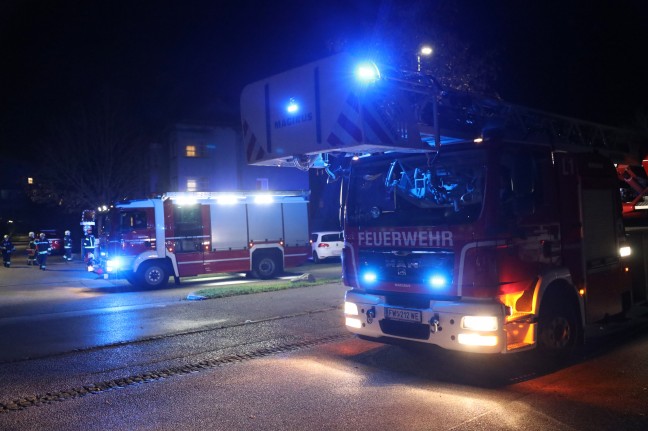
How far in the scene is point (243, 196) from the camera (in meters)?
17.3

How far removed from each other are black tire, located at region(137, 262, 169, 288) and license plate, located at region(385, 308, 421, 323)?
433 inches

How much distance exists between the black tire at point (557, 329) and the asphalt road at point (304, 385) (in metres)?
0.21

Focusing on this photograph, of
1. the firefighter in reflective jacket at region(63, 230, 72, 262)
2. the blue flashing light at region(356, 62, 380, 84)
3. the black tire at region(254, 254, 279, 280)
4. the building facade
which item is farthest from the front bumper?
the building facade

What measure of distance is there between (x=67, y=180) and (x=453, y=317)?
92.9 feet

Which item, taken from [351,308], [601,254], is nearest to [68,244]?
[351,308]

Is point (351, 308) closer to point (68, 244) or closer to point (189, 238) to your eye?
point (189, 238)

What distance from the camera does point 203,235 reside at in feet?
53.4

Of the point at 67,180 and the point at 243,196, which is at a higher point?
the point at 67,180

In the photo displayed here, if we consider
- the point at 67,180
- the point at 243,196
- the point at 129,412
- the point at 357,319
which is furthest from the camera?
the point at 67,180

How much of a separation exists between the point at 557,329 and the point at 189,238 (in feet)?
39.3

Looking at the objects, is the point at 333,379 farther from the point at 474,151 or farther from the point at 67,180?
the point at 67,180

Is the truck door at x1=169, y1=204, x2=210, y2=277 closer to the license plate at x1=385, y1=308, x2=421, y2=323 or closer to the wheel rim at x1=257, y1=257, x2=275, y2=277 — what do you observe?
the wheel rim at x1=257, y1=257, x2=275, y2=277

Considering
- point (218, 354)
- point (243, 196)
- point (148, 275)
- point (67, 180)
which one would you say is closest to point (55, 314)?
point (148, 275)

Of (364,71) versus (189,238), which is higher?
(364,71)
